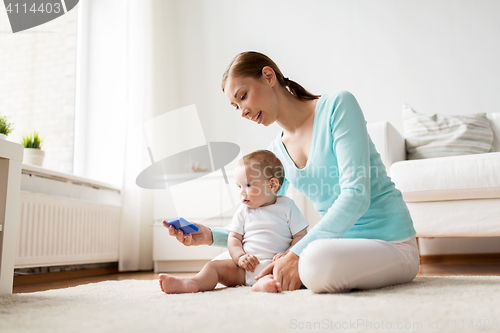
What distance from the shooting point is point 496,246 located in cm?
249

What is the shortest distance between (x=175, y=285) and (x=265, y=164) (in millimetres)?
448

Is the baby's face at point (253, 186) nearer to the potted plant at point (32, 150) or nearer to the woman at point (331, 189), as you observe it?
the woman at point (331, 189)

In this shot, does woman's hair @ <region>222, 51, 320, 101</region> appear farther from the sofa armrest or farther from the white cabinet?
the white cabinet

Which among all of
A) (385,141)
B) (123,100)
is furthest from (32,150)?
(385,141)

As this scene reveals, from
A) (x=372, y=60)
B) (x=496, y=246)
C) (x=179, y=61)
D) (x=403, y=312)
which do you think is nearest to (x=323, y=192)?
(x=403, y=312)

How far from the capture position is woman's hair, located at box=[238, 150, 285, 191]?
1266 millimetres

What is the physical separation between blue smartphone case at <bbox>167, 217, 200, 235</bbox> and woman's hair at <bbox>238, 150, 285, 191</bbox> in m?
0.25

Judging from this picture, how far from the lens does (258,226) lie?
1240 mm

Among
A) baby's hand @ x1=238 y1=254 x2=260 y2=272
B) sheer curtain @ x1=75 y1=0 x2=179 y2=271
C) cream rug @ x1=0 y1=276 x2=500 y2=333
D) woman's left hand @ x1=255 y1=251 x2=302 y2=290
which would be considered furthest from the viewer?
sheer curtain @ x1=75 y1=0 x2=179 y2=271

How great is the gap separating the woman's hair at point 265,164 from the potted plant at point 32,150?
146cm

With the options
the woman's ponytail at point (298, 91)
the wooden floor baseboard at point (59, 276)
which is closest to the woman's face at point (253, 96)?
the woman's ponytail at point (298, 91)

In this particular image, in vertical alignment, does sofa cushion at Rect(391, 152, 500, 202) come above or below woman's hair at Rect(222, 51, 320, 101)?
below

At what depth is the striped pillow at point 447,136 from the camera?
227 cm

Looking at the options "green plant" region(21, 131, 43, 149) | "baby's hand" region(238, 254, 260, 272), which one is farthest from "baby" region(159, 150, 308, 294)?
"green plant" region(21, 131, 43, 149)
